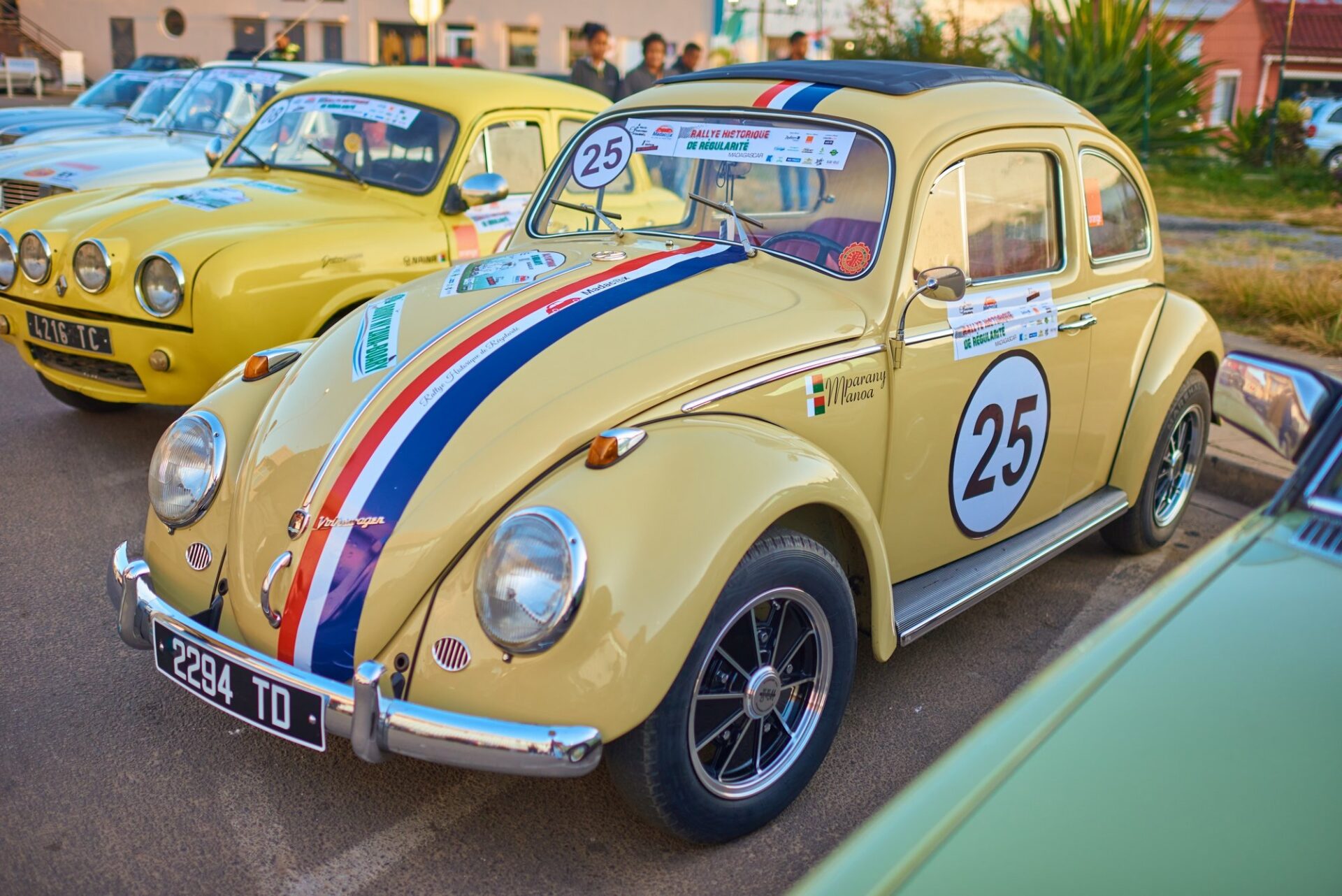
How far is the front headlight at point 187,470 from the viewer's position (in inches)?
116

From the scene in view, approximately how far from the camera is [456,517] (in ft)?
8.34

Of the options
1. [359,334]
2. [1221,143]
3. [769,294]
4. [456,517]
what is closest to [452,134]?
[359,334]

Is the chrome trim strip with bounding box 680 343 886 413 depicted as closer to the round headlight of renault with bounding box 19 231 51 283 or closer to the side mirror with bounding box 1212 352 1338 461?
the side mirror with bounding box 1212 352 1338 461

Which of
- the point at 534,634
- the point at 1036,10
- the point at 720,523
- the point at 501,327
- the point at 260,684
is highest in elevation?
the point at 1036,10

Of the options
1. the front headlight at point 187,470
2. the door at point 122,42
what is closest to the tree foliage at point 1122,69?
the front headlight at point 187,470

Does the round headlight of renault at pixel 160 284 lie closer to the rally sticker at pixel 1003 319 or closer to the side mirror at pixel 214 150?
the side mirror at pixel 214 150

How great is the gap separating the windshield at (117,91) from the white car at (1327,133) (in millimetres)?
18824

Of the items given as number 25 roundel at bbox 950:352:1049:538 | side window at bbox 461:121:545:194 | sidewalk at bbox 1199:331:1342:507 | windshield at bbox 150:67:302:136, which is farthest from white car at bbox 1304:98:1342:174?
number 25 roundel at bbox 950:352:1049:538

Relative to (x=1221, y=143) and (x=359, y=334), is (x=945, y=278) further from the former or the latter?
(x=1221, y=143)

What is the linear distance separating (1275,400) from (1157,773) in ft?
2.99

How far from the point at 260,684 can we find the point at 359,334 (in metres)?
1.19

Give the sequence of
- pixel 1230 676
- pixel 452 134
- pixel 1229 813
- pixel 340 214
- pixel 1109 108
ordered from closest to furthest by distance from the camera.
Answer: pixel 1229 813 < pixel 1230 676 < pixel 340 214 < pixel 452 134 < pixel 1109 108

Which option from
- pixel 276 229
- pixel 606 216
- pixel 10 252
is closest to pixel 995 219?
pixel 606 216

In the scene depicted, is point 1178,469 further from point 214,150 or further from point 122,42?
point 122,42
